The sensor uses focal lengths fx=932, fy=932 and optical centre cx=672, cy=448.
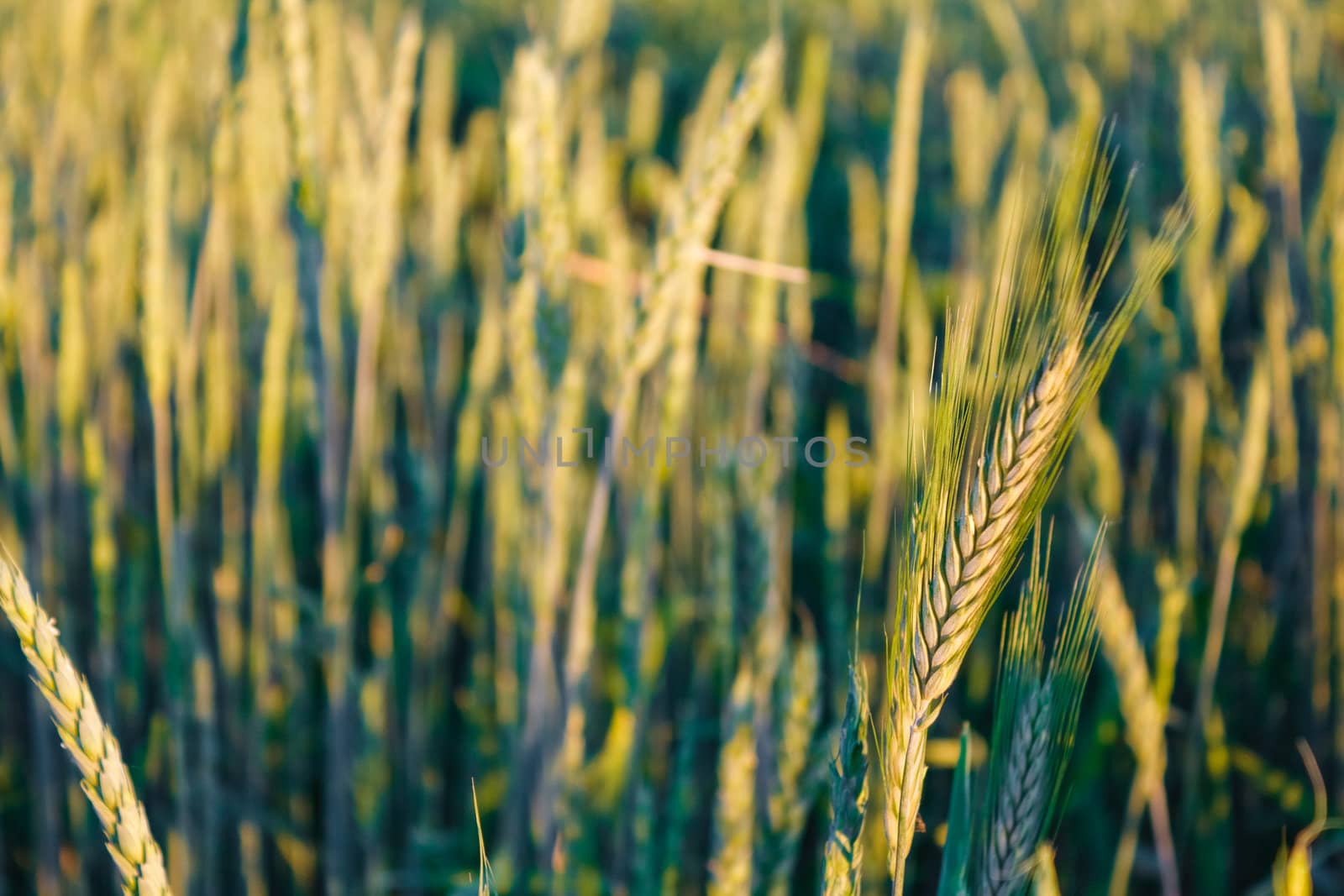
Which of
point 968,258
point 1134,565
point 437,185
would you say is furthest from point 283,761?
point 968,258

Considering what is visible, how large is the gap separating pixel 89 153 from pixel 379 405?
40 centimetres

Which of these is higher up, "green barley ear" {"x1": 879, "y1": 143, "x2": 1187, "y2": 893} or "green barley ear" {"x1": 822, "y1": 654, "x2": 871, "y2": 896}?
"green barley ear" {"x1": 879, "y1": 143, "x2": 1187, "y2": 893}

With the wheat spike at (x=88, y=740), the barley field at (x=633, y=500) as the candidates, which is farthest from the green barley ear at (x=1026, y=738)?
the wheat spike at (x=88, y=740)

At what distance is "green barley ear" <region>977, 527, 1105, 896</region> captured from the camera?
1.34ft

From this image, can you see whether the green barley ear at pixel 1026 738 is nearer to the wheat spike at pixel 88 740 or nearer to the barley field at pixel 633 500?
the barley field at pixel 633 500

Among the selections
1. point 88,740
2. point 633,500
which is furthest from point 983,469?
point 633,500

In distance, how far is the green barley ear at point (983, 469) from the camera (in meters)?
0.34

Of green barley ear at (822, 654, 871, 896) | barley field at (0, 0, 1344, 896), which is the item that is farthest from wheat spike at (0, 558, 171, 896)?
green barley ear at (822, 654, 871, 896)

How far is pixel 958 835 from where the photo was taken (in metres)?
0.40

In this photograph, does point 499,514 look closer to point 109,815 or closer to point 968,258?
point 109,815

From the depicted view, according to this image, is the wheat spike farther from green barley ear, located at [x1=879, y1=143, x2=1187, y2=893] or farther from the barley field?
green barley ear, located at [x1=879, y1=143, x2=1187, y2=893]

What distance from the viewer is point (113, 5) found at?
47.6 inches

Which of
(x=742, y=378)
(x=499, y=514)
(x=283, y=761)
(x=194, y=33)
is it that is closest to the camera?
(x=499, y=514)

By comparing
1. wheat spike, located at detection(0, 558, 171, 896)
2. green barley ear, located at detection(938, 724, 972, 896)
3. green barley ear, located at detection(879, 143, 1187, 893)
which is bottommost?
green barley ear, located at detection(938, 724, 972, 896)
